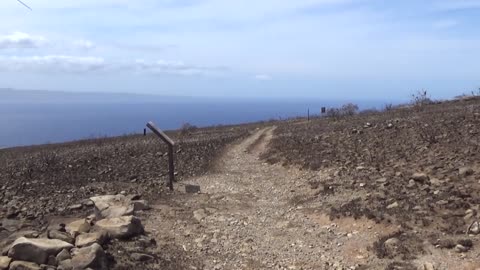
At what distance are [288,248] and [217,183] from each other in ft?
19.9

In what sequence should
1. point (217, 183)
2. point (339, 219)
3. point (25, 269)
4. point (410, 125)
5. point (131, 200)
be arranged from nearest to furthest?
point (25, 269), point (339, 219), point (131, 200), point (217, 183), point (410, 125)

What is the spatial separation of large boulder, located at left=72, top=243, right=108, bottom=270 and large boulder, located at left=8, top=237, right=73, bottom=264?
0.36 m

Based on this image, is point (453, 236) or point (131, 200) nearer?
point (453, 236)

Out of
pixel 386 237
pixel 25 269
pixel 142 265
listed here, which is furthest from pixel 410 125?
pixel 25 269

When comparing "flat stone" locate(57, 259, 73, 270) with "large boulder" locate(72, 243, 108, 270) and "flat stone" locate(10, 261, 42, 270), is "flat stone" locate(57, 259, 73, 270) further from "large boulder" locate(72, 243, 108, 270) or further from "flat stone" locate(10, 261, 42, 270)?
"flat stone" locate(10, 261, 42, 270)

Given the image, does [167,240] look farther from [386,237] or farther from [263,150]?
[263,150]

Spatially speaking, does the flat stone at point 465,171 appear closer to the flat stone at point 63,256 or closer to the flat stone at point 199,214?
the flat stone at point 199,214

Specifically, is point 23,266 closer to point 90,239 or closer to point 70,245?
point 70,245

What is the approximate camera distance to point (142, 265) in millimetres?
8281

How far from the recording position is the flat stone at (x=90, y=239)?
8.26 m

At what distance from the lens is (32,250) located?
7.73 metres

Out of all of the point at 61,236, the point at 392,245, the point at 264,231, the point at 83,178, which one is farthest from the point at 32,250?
the point at 83,178

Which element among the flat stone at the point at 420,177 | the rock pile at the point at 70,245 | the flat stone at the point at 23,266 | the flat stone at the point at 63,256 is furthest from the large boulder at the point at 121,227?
the flat stone at the point at 420,177

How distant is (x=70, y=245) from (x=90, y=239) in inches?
14.7
